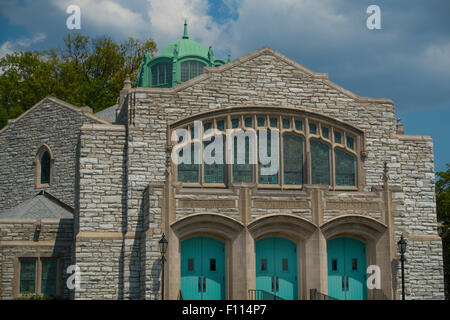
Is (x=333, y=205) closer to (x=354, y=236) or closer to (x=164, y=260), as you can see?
(x=354, y=236)

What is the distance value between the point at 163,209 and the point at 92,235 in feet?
9.16

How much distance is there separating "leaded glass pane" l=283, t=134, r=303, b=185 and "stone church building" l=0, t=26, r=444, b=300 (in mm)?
72

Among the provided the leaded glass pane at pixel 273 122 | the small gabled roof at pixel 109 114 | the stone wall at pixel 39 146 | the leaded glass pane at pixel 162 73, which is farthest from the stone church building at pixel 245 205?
the leaded glass pane at pixel 162 73

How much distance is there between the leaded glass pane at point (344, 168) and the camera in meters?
27.0

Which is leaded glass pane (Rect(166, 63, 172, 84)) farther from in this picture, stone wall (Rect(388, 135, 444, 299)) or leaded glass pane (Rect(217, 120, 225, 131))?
stone wall (Rect(388, 135, 444, 299))

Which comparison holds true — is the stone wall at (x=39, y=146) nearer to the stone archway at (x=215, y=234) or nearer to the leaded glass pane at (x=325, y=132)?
the stone archway at (x=215, y=234)

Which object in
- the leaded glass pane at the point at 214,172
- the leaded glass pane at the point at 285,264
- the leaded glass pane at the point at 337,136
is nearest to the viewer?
the leaded glass pane at the point at 285,264

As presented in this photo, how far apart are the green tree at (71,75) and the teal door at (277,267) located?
970 inches

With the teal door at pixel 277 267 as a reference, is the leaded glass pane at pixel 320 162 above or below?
above

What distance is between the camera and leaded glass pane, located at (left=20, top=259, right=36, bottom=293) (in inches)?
1069

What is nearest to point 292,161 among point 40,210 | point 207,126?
point 207,126

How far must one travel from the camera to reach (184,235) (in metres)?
24.6

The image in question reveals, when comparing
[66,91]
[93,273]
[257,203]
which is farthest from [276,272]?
[66,91]

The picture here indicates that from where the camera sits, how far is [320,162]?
26.9m
